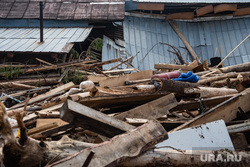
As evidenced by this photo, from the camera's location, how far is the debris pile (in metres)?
2.29

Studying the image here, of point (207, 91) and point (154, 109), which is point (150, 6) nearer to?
point (207, 91)

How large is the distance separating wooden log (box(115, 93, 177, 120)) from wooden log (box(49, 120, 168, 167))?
105cm

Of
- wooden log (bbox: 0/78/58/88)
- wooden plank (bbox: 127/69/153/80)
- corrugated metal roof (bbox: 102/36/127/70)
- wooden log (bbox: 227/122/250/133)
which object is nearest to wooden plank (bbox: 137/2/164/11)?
corrugated metal roof (bbox: 102/36/127/70)

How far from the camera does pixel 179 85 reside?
4.53 m

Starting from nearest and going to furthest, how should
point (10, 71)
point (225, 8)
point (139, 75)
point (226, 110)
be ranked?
point (226, 110)
point (139, 75)
point (10, 71)
point (225, 8)

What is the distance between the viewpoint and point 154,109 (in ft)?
12.9

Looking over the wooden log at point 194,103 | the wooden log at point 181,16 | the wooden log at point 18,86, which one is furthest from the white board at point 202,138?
the wooden log at point 181,16

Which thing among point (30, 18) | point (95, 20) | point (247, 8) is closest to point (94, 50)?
point (95, 20)

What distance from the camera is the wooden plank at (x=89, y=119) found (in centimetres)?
276

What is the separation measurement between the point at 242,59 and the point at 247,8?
2768mm

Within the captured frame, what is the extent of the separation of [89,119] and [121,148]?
58 centimetres

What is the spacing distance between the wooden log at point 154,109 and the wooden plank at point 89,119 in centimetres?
78

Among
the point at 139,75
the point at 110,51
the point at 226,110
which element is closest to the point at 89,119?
the point at 226,110

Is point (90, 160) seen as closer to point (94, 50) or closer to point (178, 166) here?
point (178, 166)
